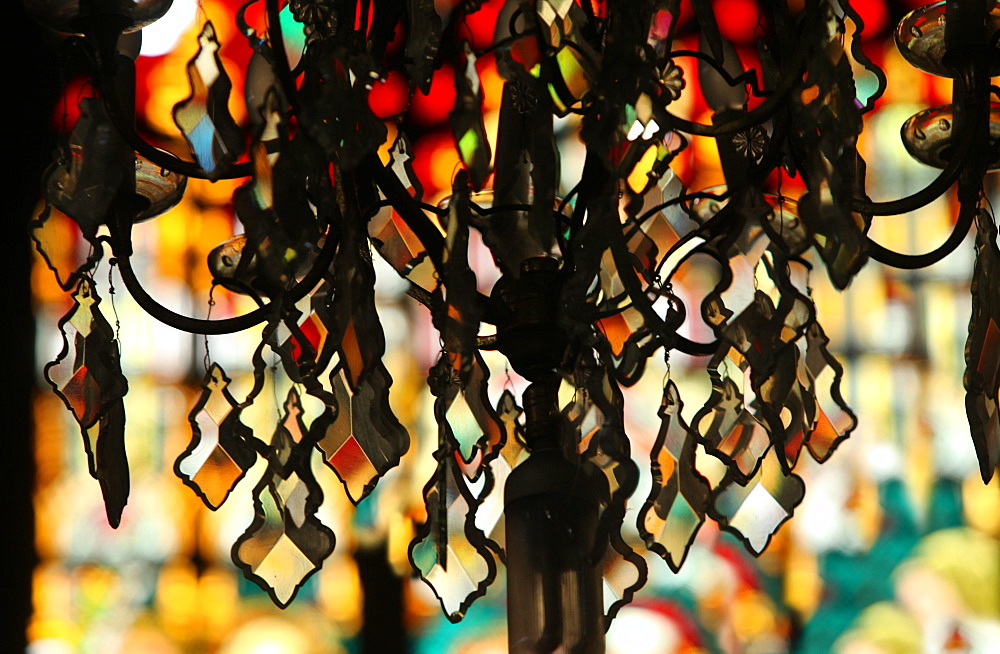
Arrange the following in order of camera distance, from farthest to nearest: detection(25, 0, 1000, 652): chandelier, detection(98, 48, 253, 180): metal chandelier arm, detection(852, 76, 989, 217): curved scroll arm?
detection(852, 76, 989, 217): curved scroll arm, detection(98, 48, 253, 180): metal chandelier arm, detection(25, 0, 1000, 652): chandelier

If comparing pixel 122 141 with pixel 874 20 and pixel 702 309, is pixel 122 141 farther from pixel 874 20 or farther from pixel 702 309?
pixel 874 20

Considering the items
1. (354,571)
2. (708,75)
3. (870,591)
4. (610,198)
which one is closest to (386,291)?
(354,571)

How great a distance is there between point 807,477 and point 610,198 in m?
1.98

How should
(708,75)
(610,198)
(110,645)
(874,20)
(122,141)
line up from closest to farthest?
(610,198) → (122,141) → (708,75) → (110,645) → (874,20)

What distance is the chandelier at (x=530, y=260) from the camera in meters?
1.54

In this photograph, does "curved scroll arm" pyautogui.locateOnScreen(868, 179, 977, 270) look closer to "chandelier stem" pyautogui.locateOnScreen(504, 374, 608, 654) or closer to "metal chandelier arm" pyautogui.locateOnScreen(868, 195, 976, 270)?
"metal chandelier arm" pyautogui.locateOnScreen(868, 195, 976, 270)

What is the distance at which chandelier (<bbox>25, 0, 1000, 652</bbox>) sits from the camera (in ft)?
5.04

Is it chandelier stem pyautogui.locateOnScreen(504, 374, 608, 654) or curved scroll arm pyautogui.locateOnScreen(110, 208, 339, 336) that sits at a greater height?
curved scroll arm pyautogui.locateOnScreen(110, 208, 339, 336)

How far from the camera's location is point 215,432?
5.64ft

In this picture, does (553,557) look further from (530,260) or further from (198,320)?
(198,320)

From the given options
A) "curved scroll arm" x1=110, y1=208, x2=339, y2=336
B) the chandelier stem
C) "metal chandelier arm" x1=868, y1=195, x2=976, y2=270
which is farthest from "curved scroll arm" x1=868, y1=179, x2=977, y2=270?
"curved scroll arm" x1=110, y1=208, x2=339, y2=336

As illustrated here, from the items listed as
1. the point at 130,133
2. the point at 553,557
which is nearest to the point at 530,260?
the point at 553,557

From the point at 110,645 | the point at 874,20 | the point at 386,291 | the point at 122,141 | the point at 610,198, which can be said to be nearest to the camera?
the point at 610,198

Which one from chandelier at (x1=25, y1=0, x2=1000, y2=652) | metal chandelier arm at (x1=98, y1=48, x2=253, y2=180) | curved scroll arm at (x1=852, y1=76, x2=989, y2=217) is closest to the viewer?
chandelier at (x1=25, y1=0, x2=1000, y2=652)
